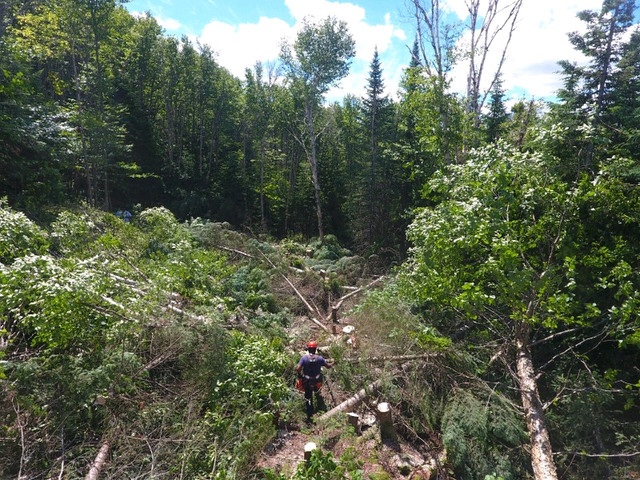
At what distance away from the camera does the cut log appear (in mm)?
4090

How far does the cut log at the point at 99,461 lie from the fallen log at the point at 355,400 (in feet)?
10.7

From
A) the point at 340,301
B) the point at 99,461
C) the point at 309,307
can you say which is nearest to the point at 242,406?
the point at 99,461

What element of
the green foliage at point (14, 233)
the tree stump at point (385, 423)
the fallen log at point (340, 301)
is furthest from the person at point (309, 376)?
the green foliage at point (14, 233)

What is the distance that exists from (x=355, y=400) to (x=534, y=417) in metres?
2.89

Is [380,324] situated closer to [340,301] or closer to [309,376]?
[309,376]

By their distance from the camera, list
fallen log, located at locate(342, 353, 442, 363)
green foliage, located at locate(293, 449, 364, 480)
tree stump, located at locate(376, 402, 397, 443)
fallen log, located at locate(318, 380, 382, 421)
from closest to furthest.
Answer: green foliage, located at locate(293, 449, 364, 480), tree stump, located at locate(376, 402, 397, 443), fallen log, located at locate(318, 380, 382, 421), fallen log, located at locate(342, 353, 442, 363)

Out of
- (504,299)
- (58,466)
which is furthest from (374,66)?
(58,466)

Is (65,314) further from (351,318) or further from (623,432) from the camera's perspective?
(623,432)

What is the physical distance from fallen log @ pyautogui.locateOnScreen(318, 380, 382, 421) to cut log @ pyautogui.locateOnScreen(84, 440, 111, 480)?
3.27 metres

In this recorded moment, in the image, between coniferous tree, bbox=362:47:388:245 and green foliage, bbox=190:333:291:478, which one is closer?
green foliage, bbox=190:333:291:478

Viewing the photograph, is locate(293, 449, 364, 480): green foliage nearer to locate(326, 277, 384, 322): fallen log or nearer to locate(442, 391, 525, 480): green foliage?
locate(442, 391, 525, 480): green foliage

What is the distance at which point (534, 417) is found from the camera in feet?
17.7

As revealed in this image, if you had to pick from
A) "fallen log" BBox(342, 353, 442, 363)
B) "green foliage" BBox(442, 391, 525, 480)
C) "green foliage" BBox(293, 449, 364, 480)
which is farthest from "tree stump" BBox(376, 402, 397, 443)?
"green foliage" BBox(293, 449, 364, 480)

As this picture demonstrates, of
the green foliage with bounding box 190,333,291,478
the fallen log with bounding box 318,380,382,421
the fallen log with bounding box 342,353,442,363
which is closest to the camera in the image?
the green foliage with bounding box 190,333,291,478
